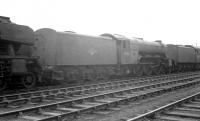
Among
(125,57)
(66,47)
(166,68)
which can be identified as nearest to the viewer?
(66,47)

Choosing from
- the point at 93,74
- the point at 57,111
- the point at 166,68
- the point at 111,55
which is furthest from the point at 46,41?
the point at 166,68

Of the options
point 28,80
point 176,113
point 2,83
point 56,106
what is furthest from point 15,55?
point 176,113

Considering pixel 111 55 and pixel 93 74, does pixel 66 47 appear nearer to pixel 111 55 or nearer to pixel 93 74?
pixel 93 74

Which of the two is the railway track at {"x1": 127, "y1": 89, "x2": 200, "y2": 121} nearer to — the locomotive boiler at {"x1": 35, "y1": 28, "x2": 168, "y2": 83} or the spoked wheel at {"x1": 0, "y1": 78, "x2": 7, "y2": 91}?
the spoked wheel at {"x1": 0, "y1": 78, "x2": 7, "y2": 91}

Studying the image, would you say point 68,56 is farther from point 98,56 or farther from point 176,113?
point 176,113

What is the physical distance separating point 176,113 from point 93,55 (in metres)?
10.5

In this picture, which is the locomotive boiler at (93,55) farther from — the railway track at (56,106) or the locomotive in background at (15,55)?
the railway track at (56,106)

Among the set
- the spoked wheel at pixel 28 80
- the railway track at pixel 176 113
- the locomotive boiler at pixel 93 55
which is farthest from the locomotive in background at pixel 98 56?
the railway track at pixel 176 113

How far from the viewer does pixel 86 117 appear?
21.2 ft

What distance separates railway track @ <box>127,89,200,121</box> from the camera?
6.17m

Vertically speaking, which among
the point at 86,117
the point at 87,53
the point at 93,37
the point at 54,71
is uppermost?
the point at 93,37

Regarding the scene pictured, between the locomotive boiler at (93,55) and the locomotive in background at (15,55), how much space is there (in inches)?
56.4

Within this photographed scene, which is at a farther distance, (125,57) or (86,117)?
(125,57)

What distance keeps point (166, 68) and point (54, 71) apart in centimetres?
1567
